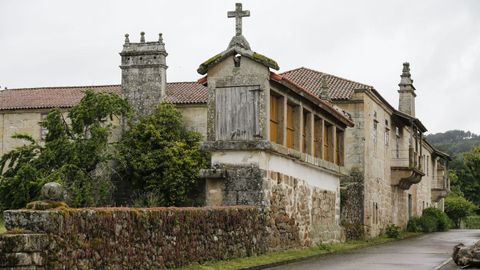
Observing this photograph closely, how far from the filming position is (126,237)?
12.8 meters

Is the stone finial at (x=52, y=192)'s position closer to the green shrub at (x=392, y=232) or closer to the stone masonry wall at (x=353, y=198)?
the stone masonry wall at (x=353, y=198)

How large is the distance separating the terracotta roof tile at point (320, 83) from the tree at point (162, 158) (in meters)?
5.74

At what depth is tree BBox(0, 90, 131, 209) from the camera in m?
34.2

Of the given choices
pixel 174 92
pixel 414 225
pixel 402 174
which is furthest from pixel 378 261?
pixel 414 225

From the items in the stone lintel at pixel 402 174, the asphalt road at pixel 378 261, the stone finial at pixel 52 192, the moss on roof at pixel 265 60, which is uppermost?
the moss on roof at pixel 265 60

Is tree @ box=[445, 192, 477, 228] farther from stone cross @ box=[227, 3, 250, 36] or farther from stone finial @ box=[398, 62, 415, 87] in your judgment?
stone cross @ box=[227, 3, 250, 36]

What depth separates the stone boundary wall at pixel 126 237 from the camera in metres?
10.6

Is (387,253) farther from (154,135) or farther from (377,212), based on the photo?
(154,135)

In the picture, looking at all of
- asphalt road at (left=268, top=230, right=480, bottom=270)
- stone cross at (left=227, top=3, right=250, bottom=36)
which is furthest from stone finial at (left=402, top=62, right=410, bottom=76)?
stone cross at (left=227, top=3, right=250, bottom=36)

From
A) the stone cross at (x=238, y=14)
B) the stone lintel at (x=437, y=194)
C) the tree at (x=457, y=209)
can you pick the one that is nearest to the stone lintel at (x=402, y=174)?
the stone lintel at (x=437, y=194)

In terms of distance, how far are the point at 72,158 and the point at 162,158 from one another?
14.1 ft

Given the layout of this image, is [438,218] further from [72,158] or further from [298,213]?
[298,213]

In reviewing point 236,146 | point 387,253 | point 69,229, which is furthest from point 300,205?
point 69,229

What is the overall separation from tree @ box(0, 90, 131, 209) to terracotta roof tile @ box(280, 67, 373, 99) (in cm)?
835
